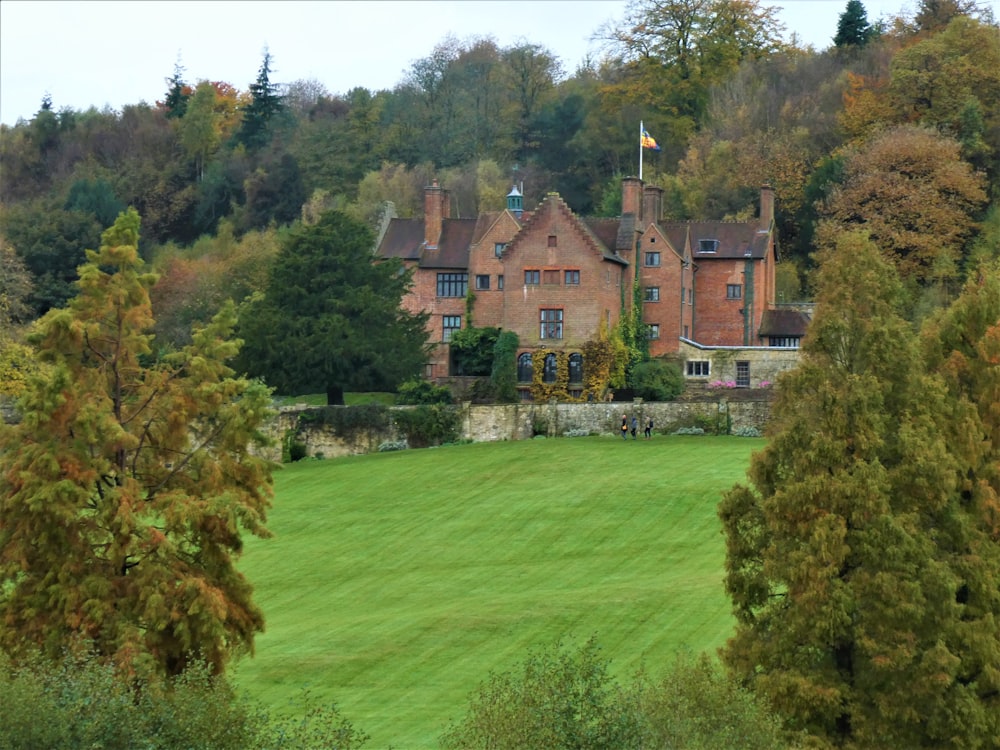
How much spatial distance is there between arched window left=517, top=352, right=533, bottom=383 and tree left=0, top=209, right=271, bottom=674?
142 feet

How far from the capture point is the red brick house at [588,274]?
7288 cm

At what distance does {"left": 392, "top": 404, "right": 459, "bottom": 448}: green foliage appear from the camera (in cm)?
6575

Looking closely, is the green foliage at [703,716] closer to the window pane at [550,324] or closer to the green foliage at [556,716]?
the green foliage at [556,716]

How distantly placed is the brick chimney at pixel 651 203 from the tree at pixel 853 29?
39.0 metres

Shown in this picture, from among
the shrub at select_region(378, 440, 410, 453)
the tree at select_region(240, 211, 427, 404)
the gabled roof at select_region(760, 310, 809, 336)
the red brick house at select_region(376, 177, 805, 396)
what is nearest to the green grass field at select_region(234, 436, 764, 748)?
the shrub at select_region(378, 440, 410, 453)

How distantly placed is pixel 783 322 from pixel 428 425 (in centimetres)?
2086

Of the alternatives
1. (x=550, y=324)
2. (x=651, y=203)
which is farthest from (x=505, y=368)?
(x=651, y=203)

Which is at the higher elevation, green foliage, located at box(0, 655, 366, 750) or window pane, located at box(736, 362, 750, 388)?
window pane, located at box(736, 362, 750, 388)

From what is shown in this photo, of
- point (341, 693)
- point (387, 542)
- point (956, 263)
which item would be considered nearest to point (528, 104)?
point (956, 263)

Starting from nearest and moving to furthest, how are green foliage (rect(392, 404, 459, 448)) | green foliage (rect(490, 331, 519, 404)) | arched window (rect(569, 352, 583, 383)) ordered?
1. green foliage (rect(392, 404, 459, 448))
2. green foliage (rect(490, 331, 519, 404))
3. arched window (rect(569, 352, 583, 383))

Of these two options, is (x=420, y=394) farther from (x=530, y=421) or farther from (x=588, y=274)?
(x=588, y=274)

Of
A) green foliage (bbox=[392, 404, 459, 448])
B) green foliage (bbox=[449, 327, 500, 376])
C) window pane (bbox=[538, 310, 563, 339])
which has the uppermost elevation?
window pane (bbox=[538, 310, 563, 339])

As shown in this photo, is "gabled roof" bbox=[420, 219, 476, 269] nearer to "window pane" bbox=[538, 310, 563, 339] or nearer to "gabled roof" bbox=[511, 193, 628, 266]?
"gabled roof" bbox=[511, 193, 628, 266]

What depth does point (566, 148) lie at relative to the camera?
112m
